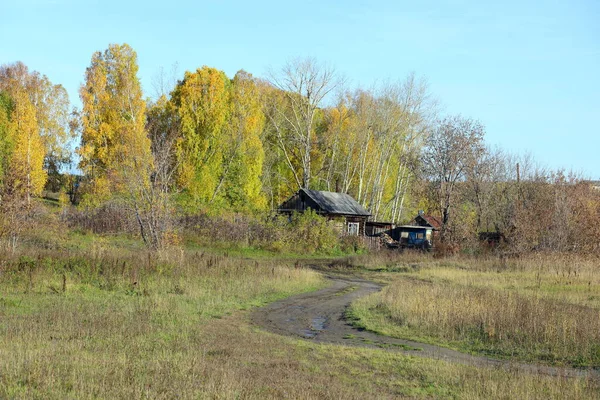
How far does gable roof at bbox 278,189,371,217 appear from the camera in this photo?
50594 mm

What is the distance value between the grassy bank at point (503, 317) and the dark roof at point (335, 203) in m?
25.3

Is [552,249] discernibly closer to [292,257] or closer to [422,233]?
[292,257]

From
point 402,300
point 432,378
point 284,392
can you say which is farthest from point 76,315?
point 402,300

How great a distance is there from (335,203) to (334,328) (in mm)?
36881

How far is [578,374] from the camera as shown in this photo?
36.3 ft

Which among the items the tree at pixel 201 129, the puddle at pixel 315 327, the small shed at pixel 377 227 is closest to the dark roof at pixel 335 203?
the small shed at pixel 377 227

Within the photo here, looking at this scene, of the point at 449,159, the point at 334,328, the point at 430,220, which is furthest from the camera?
the point at 430,220

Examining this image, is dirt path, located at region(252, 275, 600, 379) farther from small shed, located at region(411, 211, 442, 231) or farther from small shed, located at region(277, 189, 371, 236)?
small shed, located at region(411, 211, 442, 231)

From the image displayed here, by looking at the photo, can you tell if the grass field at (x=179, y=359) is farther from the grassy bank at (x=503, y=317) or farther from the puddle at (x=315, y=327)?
the grassy bank at (x=503, y=317)

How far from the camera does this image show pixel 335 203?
52.4 meters

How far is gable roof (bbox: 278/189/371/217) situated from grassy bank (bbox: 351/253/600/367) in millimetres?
25339

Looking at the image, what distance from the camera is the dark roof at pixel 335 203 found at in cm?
5069

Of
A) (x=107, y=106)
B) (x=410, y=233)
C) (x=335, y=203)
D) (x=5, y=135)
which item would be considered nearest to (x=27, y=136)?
(x=5, y=135)

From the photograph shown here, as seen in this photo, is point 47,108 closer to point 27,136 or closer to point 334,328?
point 27,136
